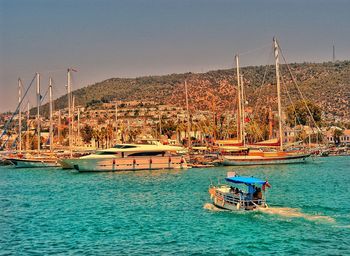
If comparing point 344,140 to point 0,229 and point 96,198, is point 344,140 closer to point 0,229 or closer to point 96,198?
point 96,198

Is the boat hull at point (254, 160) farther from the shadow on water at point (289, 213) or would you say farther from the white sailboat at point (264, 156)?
the shadow on water at point (289, 213)

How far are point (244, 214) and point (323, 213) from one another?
5.23 m

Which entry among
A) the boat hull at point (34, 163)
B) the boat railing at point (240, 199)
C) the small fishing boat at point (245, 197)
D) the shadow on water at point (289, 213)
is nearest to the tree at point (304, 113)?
the boat hull at point (34, 163)

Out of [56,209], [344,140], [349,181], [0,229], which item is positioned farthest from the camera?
[344,140]

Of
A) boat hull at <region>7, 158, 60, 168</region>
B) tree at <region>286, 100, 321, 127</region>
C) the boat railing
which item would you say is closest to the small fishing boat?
the boat railing

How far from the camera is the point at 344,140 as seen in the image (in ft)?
614

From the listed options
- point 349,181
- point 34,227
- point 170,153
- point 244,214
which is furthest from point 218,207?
point 170,153

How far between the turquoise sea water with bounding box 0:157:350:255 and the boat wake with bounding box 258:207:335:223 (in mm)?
60

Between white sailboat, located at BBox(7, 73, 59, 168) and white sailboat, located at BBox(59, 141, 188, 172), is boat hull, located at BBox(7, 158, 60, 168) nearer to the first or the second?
white sailboat, located at BBox(7, 73, 59, 168)

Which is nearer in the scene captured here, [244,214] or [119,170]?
[244,214]

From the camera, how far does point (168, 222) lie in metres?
37.8

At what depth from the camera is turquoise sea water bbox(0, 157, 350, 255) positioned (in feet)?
98.9

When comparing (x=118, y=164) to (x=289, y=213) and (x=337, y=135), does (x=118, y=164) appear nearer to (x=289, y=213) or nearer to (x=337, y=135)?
(x=289, y=213)

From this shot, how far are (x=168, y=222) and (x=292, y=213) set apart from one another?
26.7ft
